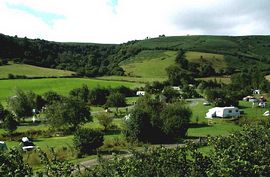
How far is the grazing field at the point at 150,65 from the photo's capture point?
533 feet

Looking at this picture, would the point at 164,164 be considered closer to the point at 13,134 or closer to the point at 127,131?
the point at 127,131

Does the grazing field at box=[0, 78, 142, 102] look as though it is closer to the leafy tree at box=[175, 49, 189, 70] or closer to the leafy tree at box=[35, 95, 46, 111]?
the leafy tree at box=[35, 95, 46, 111]

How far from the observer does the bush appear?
47.6 meters

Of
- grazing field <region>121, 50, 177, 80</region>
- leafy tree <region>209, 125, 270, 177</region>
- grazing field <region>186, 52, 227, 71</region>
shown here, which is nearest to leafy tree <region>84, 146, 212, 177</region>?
leafy tree <region>209, 125, 270, 177</region>

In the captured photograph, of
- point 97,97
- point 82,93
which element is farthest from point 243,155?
point 82,93

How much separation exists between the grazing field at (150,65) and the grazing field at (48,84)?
31216mm

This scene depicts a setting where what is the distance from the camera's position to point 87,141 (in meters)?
47.8

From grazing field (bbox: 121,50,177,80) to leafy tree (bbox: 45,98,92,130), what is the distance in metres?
86.2

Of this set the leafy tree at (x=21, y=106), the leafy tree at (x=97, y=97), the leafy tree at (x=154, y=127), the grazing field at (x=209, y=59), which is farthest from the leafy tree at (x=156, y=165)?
the grazing field at (x=209, y=59)

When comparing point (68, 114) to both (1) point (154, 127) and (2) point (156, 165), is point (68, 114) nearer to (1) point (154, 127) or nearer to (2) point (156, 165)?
(1) point (154, 127)

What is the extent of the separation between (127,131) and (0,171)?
4145 cm

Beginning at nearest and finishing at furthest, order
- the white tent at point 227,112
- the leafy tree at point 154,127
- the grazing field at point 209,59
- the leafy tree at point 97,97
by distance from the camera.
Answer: the leafy tree at point 154,127 < the white tent at point 227,112 < the leafy tree at point 97,97 < the grazing field at point 209,59

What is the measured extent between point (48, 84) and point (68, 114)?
5907cm

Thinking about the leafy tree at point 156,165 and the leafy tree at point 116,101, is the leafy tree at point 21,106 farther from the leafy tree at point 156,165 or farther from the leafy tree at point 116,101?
the leafy tree at point 156,165
